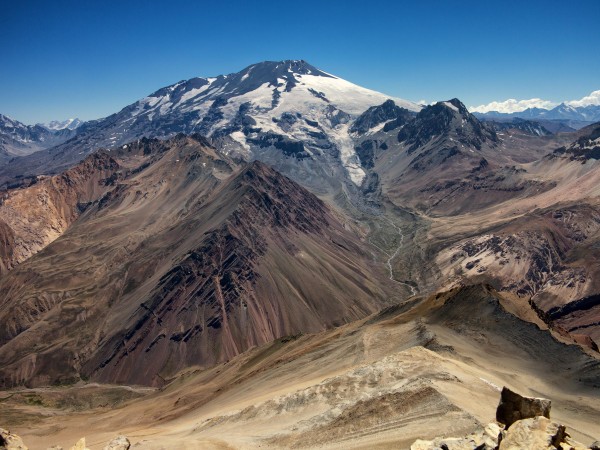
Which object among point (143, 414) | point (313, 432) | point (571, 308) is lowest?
point (571, 308)

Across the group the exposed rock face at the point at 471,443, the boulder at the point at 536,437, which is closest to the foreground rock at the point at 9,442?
the exposed rock face at the point at 471,443

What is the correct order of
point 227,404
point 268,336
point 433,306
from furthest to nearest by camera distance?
point 268,336 → point 433,306 → point 227,404

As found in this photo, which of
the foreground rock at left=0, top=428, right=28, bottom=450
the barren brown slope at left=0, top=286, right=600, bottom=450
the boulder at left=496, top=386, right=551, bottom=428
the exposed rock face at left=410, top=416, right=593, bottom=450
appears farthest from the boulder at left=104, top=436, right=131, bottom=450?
the boulder at left=496, top=386, right=551, bottom=428

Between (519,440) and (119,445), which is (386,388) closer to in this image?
(519,440)

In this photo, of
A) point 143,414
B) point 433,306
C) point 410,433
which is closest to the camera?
point 410,433

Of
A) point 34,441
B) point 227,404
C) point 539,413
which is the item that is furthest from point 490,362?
point 34,441

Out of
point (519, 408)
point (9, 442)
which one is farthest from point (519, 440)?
point (9, 442)

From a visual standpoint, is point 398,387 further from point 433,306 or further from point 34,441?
point 34,441

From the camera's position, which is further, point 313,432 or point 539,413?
point 313,432
